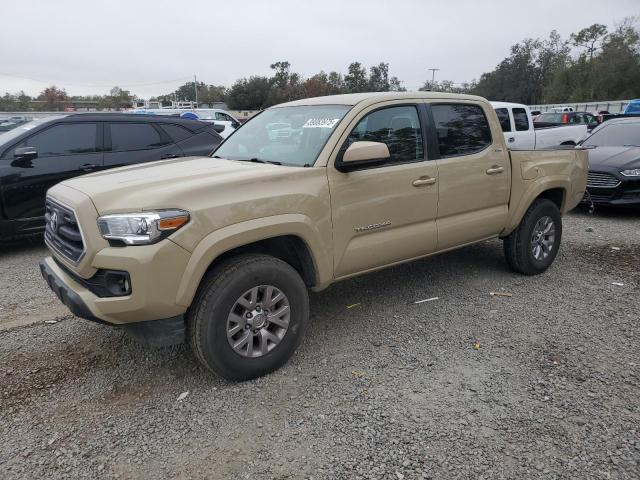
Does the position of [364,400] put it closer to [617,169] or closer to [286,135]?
[286,135]

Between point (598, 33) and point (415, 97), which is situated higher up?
point (598, 33)

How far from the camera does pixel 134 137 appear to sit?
6.81 metres

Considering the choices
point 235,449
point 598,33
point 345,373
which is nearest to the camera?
point 235,449

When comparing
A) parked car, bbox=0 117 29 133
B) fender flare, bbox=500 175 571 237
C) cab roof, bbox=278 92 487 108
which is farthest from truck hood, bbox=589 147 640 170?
parked car, bbox=0 117 29 133

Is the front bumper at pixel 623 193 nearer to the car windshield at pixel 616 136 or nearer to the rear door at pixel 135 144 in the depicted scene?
the car windshield at pixel 616 136

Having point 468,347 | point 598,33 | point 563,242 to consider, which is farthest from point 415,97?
point 598,33

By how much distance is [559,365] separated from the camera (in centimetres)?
341

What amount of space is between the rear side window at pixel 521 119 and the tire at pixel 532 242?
7.29 meters

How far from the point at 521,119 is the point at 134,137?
9.26 metres

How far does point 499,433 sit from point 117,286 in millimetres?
2325

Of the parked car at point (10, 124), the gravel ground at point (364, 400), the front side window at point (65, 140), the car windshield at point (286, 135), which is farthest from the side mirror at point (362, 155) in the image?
the parked car at point (10, 124)

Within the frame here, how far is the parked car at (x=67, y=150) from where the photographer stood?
584cm

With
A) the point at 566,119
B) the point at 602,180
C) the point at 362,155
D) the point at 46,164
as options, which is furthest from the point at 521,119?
the point at 46,164

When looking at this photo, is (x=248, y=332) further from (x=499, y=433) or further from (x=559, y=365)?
(x=559, y=365)
